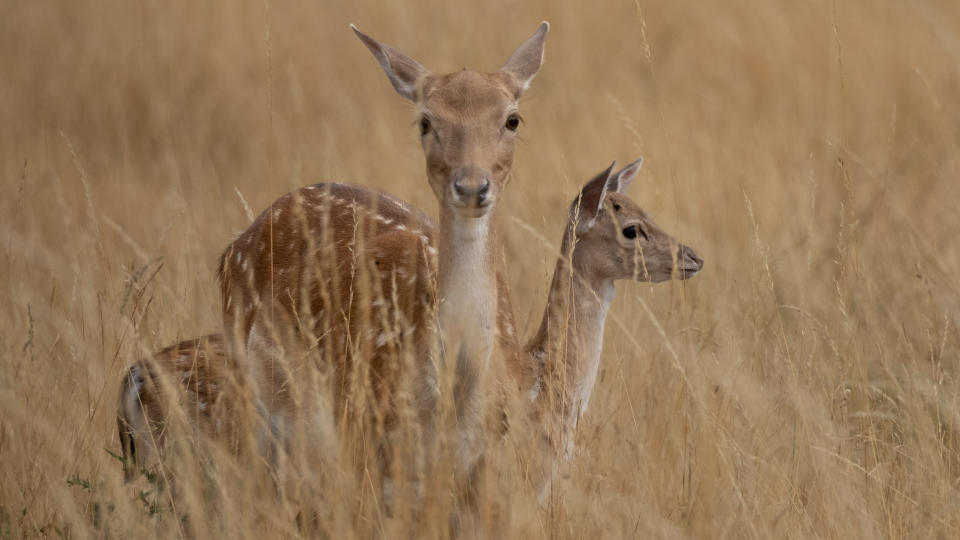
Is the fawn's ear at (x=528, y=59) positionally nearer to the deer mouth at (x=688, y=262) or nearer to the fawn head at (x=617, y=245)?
the fawn head at (x=617, y=245)

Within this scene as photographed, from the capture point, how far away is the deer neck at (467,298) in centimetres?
448

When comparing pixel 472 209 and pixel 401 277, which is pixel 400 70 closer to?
pixel 401 277

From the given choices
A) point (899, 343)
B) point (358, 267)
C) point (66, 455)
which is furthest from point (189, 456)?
point (899, 343)

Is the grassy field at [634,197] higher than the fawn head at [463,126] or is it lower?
lower

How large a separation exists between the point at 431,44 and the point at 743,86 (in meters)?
2.49

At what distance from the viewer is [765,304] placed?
20.6ft

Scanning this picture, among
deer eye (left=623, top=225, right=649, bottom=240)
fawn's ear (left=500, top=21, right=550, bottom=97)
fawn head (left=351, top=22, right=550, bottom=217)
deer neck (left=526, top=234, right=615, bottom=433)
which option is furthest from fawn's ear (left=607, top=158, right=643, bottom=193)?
fawn head (left=351, top=22, right=550, bottom=217)

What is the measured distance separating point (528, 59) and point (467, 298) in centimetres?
123

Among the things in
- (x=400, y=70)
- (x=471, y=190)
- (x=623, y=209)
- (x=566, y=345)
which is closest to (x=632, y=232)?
(x=623, y=209)

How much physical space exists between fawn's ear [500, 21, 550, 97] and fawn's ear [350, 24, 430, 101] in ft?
1.14

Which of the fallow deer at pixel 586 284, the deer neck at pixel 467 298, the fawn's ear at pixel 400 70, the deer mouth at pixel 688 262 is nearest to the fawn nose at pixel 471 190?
the deer neck at pixel 467 298

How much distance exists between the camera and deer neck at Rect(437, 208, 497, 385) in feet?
14.7

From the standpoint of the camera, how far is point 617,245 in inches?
224

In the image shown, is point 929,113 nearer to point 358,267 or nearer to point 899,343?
point 899,343
